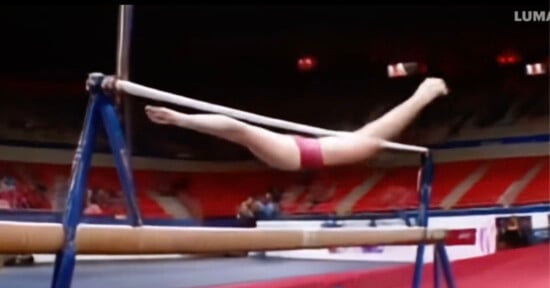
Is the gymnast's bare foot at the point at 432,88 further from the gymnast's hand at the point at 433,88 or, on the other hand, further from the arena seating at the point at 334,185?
the arena seating at the point at 334,185

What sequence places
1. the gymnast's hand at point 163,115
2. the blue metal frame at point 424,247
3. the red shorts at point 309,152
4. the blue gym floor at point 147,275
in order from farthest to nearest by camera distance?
1. the blue gym floor at point 147,275
2. the blue metal frame at point 424,247
3. the red shorts at point 309,152
4. the gymnast's hand at point 163,115

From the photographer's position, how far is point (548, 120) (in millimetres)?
7633

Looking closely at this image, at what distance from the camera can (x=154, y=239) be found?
147 centimetres

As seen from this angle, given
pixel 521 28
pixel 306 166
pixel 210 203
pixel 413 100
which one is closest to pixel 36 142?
pixel 210 203

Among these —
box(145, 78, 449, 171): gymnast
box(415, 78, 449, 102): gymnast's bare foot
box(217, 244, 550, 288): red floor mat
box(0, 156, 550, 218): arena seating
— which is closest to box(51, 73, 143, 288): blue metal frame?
box(145, 78, 449, 171): gymnast

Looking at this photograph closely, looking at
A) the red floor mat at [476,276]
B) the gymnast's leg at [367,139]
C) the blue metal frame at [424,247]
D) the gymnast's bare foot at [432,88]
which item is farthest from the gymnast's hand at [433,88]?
the red floor mat at [476,276]

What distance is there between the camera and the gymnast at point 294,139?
5.51 ft

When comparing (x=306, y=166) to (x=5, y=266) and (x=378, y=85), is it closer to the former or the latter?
(x=5, y=266)

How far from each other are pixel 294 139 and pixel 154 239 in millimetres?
859

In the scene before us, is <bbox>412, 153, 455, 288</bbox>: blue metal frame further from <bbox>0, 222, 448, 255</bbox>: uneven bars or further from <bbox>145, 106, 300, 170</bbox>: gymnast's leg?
<bbox>145, 106, 300, 170</bbox>: gymnast's leg

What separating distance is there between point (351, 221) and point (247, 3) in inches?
104

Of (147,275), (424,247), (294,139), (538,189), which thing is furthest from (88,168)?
(538,189)

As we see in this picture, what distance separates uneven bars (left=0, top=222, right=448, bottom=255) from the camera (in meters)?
1.22

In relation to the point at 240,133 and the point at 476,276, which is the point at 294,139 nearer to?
the point at 240,133
